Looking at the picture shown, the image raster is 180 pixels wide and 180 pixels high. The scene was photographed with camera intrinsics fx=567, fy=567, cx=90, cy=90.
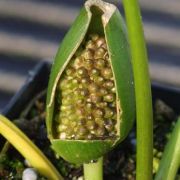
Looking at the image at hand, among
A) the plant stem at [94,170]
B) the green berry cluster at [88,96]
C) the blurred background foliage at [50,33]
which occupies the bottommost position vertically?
the blurred background foliage at [50,33]

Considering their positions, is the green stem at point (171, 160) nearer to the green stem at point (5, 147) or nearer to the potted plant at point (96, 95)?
the potted plant at point (96, 95)

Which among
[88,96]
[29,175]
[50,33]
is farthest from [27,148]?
[50,33]

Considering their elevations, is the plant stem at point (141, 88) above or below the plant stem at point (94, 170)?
above

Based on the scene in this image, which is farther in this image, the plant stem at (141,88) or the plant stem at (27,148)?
the plant stem at (27,148)

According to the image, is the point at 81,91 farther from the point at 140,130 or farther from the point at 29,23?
the point at 29,23

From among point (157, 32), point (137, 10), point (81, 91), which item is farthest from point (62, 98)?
point (157, 32)

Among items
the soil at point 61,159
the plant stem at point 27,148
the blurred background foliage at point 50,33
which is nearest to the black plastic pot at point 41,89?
the soil at point 61,159

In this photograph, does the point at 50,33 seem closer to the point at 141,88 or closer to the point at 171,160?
the point at 171,160
